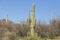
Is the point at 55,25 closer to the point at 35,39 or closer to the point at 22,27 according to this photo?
the point at 22,27

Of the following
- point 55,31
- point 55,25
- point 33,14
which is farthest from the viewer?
point 55,25

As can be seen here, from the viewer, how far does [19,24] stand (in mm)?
36000

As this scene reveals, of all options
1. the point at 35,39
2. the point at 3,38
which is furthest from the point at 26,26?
the point at 35,39

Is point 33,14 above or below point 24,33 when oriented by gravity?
above

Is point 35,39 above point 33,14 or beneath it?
beneath

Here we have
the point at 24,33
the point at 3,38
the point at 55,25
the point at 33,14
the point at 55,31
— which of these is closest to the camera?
the point at 33,14

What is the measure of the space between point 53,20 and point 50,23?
2.25 meters

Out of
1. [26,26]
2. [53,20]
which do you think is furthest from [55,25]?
[26,26]

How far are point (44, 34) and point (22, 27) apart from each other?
450 cm

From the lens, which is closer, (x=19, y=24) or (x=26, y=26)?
(x=26, y=26)

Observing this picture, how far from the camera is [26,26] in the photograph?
33.2m

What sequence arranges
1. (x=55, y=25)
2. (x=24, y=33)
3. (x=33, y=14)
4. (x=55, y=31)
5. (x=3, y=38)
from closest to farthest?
(x=33, y=14)
(x=3, y=38)
(x=24, y=33)
(x=55, y=31)
(x=55, y=25)

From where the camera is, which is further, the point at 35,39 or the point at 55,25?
the point at 55,25

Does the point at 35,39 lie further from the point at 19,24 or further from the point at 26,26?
the point at 19,24
